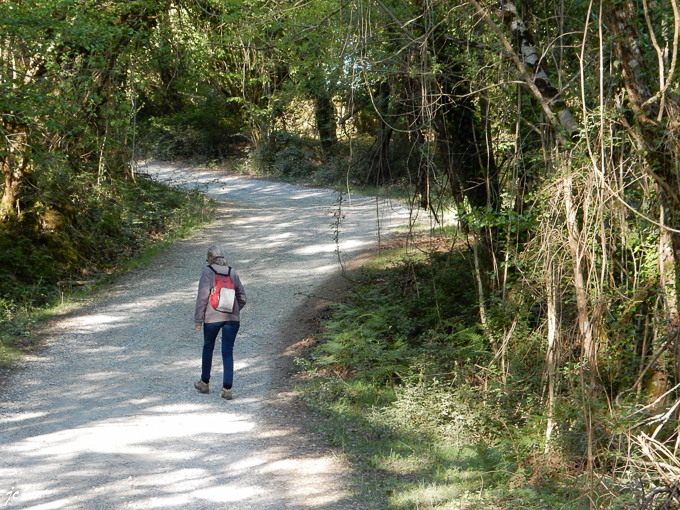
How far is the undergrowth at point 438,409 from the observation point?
6105mm

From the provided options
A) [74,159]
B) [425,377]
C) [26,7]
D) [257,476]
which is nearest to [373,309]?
[425,377]

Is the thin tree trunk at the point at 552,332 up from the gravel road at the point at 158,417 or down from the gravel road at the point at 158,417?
up

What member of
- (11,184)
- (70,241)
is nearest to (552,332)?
(70,241)

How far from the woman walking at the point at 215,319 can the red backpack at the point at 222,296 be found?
5cm

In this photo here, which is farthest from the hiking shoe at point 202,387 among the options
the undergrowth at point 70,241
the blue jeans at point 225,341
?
the undergrowth at point 70,241

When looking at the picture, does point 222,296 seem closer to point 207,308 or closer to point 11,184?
point 207,308

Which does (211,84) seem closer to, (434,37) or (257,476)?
(434,37)

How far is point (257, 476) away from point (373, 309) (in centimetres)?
582

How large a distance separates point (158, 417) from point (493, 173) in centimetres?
528

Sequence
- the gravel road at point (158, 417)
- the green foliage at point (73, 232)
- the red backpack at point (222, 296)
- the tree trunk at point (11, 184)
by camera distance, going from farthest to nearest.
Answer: the tree trunk at point (11, 184), the green foliage at point (73, 232), the red backpack at point (222, 296), the gravel road at point (158, 417)

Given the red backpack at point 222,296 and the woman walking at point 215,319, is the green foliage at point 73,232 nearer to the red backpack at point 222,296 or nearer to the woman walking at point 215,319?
the woman walking at point 215,319

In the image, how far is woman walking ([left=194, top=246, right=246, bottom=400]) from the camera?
8414 mm

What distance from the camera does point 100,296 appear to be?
13320 mm

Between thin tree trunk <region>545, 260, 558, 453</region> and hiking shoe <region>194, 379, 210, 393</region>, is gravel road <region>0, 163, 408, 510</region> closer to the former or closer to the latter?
hiking shoe <region>194, 379, 210, 393</region>
